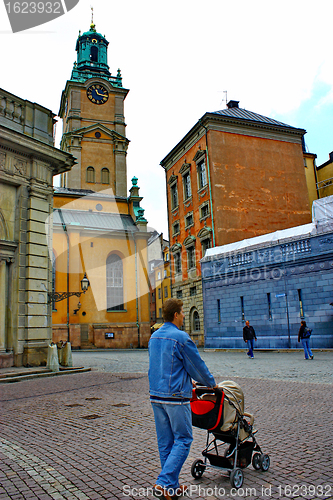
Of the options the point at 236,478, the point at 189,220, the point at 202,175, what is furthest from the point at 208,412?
the point at 189,220

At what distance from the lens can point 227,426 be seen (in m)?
4.04

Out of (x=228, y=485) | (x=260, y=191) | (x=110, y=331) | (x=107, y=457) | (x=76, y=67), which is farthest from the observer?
(x=76, y=67)

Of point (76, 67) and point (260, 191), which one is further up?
point (76, 67)

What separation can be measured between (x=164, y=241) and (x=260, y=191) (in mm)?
39713

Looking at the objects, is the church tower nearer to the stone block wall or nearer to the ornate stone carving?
the stone block wall


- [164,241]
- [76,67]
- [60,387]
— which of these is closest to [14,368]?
[60,387]

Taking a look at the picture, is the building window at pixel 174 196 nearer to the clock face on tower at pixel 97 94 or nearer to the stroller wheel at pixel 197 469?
the clock face on tower at pixel 97 94

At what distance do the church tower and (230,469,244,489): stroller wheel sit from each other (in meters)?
40.2

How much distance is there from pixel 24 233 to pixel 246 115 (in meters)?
25.2

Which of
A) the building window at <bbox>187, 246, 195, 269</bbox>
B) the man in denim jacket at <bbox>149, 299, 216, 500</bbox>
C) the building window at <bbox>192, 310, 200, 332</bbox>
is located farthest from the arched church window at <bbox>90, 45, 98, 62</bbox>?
the man in denim jacket at <bbox>149, 299, 216, 500</bbox>

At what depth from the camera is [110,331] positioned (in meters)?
35.5

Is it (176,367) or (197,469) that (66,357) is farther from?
(176,367)

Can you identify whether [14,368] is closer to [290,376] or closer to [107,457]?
[290,376]

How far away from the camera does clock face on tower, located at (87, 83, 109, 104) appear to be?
44.6 meters
